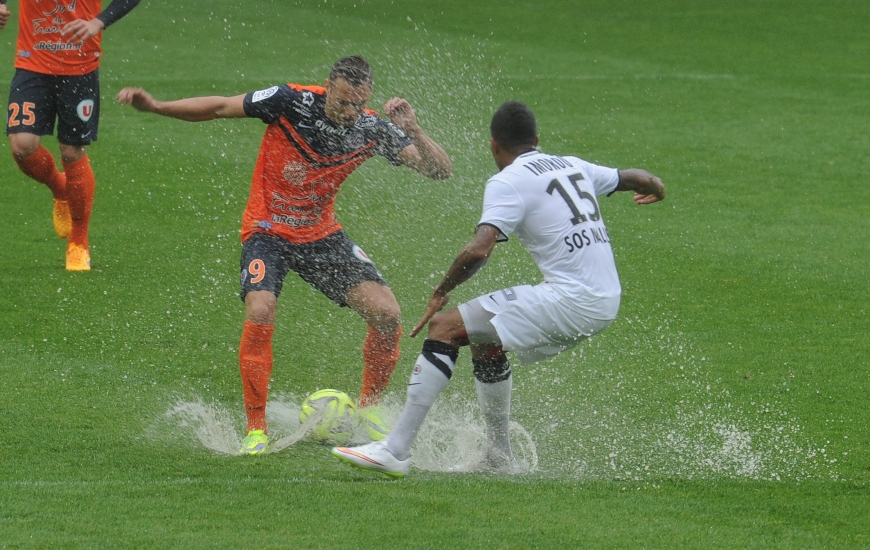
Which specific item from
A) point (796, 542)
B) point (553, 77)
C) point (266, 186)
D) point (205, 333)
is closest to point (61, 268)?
point (205, 333)

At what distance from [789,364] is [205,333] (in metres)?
3.80

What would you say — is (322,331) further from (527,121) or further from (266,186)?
(527,121)

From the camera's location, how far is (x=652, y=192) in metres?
6.09


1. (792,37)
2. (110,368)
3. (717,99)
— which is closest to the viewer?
(110,368)

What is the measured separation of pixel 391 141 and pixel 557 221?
1.47 m

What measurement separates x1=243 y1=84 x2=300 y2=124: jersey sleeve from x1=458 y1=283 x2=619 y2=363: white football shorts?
1653mm

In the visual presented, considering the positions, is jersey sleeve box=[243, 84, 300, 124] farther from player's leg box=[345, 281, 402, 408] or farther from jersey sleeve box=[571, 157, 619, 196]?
jersey sleeve box=[571, 157, 619, 196]

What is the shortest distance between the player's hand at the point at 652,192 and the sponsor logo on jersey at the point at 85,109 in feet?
14.6

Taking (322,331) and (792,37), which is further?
(792,37)

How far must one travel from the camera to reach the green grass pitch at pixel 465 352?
16.1ft

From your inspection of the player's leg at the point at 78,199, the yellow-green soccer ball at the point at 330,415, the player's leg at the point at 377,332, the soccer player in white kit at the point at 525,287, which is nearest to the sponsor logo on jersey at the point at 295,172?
the player's leg at the point at 377,332

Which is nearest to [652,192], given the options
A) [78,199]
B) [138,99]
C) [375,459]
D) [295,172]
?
[295,172]

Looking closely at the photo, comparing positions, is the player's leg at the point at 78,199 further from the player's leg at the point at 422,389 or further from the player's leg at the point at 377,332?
the player's leg at the point at 422,389

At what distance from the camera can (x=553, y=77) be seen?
1759 centimetres
